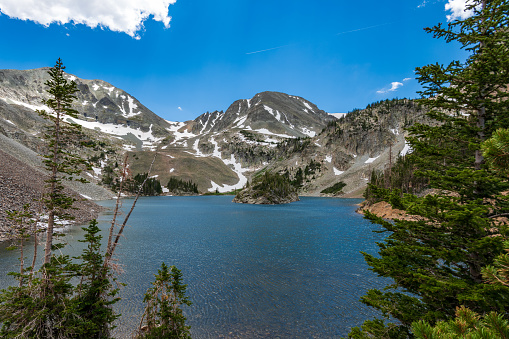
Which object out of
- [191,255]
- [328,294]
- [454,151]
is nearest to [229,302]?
[328,294]

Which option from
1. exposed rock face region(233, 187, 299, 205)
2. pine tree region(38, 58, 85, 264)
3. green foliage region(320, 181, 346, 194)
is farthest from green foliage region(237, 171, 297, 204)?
pine tree region(38, 58, 85, 264)

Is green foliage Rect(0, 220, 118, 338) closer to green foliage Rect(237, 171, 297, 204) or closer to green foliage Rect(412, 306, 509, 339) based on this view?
green foliage Rect(412, 306, 509, 339)

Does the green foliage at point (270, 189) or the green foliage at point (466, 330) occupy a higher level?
the green foliage at point (466, 330)

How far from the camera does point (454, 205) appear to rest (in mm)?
7254

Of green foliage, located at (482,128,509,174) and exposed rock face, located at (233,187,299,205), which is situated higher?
green foliage, located at (482,128,509,174)

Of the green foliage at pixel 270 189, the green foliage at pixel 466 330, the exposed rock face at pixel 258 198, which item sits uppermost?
the green foliage at pixel 466 330

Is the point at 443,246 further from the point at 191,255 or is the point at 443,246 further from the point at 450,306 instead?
the point at 191,255

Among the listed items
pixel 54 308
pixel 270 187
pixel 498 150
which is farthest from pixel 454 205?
pixel 270 187

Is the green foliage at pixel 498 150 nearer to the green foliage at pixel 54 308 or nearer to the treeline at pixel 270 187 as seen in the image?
the green foliage at pixel 54 308

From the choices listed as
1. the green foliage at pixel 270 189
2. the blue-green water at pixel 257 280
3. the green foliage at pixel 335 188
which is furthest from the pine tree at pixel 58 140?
the green foliage at pixel 335 188

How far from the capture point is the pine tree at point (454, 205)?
720cm

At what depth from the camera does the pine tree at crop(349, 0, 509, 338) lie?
23.6ft

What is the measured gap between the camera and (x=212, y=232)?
1916 inches

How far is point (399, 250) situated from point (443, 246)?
54.0 inches
